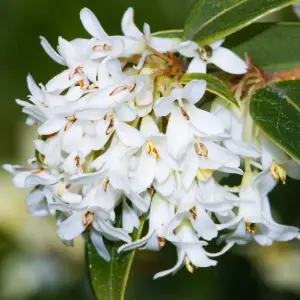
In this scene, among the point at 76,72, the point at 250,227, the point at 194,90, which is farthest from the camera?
the point at 250,227

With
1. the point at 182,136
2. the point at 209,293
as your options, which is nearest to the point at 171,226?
the point at 182,136

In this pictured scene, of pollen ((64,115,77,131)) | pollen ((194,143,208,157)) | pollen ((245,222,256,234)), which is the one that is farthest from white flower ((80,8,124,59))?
pollen ((245,222,256,234))

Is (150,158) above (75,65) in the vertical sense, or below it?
below

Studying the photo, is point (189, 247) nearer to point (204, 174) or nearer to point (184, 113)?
point (204, 174)

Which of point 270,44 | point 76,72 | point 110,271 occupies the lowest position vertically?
point 110,271

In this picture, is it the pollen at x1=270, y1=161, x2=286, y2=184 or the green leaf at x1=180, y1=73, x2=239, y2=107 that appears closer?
the green leaf at x1=180, y1=73, x2=239, y2=107

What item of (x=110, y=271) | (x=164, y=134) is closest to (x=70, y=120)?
(x=164, y=134)

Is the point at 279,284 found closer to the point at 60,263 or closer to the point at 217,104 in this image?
the point at 60,263

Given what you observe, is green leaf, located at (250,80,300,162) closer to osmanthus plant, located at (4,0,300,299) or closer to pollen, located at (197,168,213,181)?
osmanthus plant, located at (4,0,300,299)
